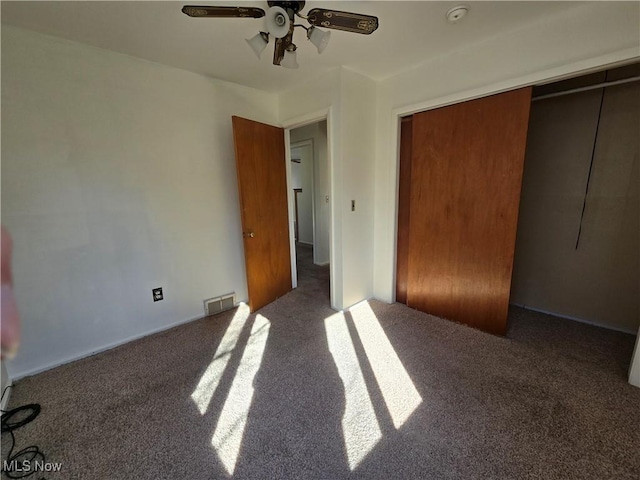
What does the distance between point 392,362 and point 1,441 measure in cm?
223

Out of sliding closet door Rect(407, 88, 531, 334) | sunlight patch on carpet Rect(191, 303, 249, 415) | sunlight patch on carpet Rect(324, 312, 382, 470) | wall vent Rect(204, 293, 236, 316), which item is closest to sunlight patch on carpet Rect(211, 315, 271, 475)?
sunlight patch on carpet Rect(191, 303, 249, 415)

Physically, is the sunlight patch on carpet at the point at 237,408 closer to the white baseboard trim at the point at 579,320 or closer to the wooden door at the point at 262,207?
the wooden door at the point at 262,207

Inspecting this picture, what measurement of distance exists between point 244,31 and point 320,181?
2428 millimetres

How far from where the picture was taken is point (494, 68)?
75.4 inches

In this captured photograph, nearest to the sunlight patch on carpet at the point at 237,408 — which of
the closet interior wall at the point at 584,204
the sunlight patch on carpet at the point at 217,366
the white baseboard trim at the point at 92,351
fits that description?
the sunlight patch on carpet at the point at 217,366

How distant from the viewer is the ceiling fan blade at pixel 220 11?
1202 millimetres

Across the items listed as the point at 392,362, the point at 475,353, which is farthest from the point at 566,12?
the point at 392,362

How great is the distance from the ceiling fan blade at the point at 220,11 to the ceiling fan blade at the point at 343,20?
0.28m

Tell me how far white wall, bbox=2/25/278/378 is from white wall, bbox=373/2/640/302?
1511 millimetres

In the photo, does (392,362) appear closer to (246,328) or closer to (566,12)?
(246,328)

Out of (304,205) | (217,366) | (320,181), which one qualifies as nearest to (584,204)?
(320,181)

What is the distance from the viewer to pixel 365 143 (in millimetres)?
2576

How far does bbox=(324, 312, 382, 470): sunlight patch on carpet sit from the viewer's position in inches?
51.3

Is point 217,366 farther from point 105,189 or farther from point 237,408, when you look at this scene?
point 105,189
